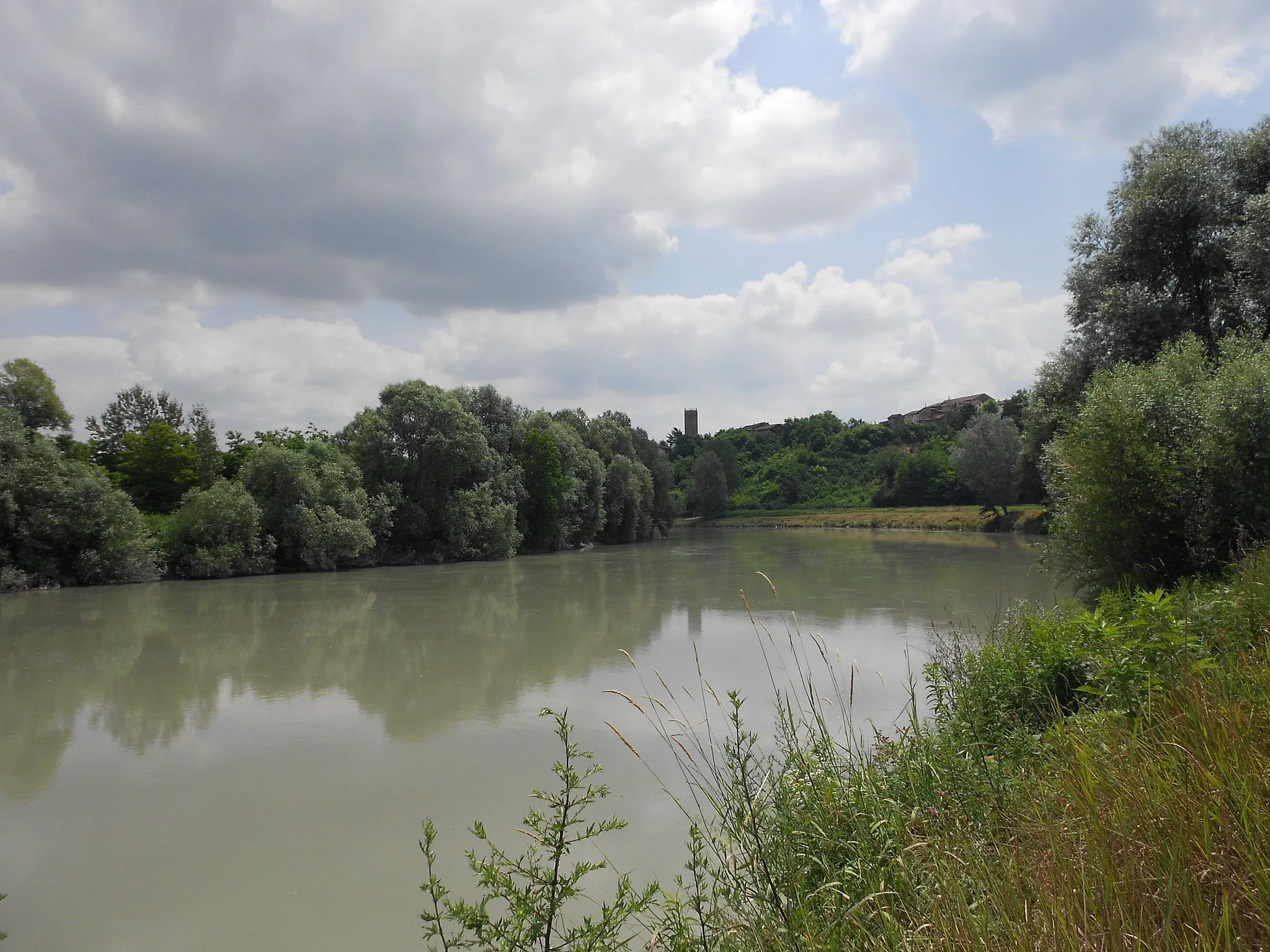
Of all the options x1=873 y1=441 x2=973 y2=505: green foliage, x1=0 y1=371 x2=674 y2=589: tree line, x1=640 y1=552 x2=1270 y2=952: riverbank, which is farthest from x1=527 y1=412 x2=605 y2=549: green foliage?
x1=640 y1=552 x2=1270 y2=952: riverbank

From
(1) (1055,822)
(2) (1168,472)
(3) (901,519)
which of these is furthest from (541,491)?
(1) (1055,822)

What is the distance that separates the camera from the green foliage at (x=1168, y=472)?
7.93 m

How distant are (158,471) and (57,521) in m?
11.1

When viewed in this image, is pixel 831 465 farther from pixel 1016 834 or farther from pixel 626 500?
pixel 1016 834

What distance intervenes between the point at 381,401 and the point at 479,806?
31.0m

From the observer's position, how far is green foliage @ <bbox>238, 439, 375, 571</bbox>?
28.4m

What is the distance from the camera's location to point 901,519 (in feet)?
174

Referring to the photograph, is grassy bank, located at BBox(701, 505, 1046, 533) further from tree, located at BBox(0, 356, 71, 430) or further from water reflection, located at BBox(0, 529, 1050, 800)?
tree, located at BBox(0, 356, 71, 430)

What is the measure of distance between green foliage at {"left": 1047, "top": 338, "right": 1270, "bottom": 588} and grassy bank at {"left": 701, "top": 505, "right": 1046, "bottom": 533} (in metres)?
28.8

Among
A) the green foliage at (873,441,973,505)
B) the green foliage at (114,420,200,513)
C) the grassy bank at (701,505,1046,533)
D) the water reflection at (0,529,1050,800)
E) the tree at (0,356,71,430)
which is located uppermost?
the tree at (0,356,71,430)

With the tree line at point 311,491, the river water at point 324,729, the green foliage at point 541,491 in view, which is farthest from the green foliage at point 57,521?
the green foliage at point 541,491

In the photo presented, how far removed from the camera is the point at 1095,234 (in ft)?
51.1

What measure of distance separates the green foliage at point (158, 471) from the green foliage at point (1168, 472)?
3430cm

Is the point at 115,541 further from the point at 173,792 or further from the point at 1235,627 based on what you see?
the point at 1235,627
